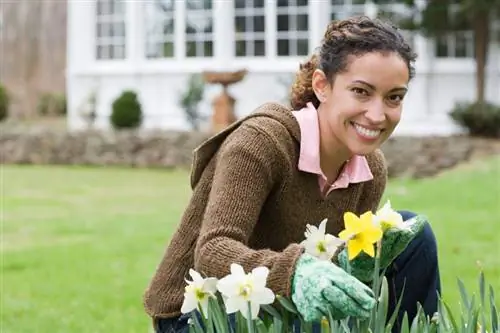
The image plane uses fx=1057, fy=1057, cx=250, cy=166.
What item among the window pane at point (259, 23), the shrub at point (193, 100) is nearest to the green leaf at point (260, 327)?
the shrub at point (193, 100)

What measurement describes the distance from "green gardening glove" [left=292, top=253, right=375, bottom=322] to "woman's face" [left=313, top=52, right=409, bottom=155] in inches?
19.6

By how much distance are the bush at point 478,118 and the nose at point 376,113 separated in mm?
11439

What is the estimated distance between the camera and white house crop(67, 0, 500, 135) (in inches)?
590

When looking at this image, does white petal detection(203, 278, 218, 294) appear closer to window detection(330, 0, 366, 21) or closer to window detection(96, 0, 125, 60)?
window detection(330, 0, 366, 21)

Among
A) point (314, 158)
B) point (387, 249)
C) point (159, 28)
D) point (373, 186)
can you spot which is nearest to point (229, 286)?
point (387, 249)

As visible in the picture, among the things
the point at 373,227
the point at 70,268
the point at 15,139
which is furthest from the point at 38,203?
the point at 373,227

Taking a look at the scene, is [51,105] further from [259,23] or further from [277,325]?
[277,325]

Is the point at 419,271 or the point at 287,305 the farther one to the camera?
the point at 419,271

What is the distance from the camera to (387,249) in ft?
6.73

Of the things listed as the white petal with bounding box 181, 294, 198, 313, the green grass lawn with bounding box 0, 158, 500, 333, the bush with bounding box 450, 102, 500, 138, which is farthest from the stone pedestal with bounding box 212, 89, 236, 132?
the white petal with bounding box 181, 294, 198, 313

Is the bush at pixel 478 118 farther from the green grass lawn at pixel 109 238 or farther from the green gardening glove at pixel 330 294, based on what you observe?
the green gardening glove at pixel 330 294

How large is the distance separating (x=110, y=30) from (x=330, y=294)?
50.2 ft

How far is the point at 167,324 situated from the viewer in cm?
271

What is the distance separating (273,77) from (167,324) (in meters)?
12.8
